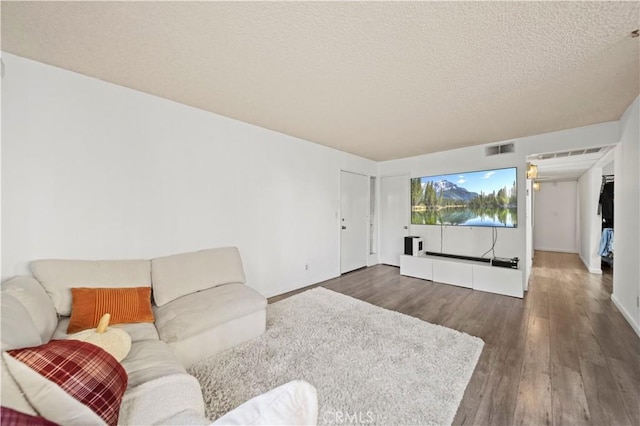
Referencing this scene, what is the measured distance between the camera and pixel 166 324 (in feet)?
6.15

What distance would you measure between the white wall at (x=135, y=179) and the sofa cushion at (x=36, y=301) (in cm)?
33

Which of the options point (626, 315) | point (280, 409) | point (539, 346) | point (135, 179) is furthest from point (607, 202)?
point (135, 179)

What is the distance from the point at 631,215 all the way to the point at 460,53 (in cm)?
278

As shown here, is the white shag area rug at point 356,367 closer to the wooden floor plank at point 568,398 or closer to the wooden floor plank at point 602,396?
the wooden floor plank at point 568,398

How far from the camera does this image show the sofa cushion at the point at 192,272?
2241 millimetres

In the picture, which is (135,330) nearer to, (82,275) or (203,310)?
(203,310)

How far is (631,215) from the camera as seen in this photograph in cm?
263

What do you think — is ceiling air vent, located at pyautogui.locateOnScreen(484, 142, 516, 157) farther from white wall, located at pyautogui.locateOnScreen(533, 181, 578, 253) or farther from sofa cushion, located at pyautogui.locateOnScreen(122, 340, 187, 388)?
white wall, located at pyautogui.locateOnScreen(533, 181, 578, 253)

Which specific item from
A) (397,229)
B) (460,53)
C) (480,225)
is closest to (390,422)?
(460,53)

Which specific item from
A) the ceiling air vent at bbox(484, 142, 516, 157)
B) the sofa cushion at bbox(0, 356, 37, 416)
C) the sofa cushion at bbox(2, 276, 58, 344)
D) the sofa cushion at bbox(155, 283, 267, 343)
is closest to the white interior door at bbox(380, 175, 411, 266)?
the ceiling air vent at bbox(484, 142, 516, 157)

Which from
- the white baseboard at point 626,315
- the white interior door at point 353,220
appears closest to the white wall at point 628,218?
the white baseboard at point 626,315

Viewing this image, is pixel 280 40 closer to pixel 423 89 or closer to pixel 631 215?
pixel 423 89

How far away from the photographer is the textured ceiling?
4.61 feet

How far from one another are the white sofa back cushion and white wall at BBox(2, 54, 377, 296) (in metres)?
0.17
